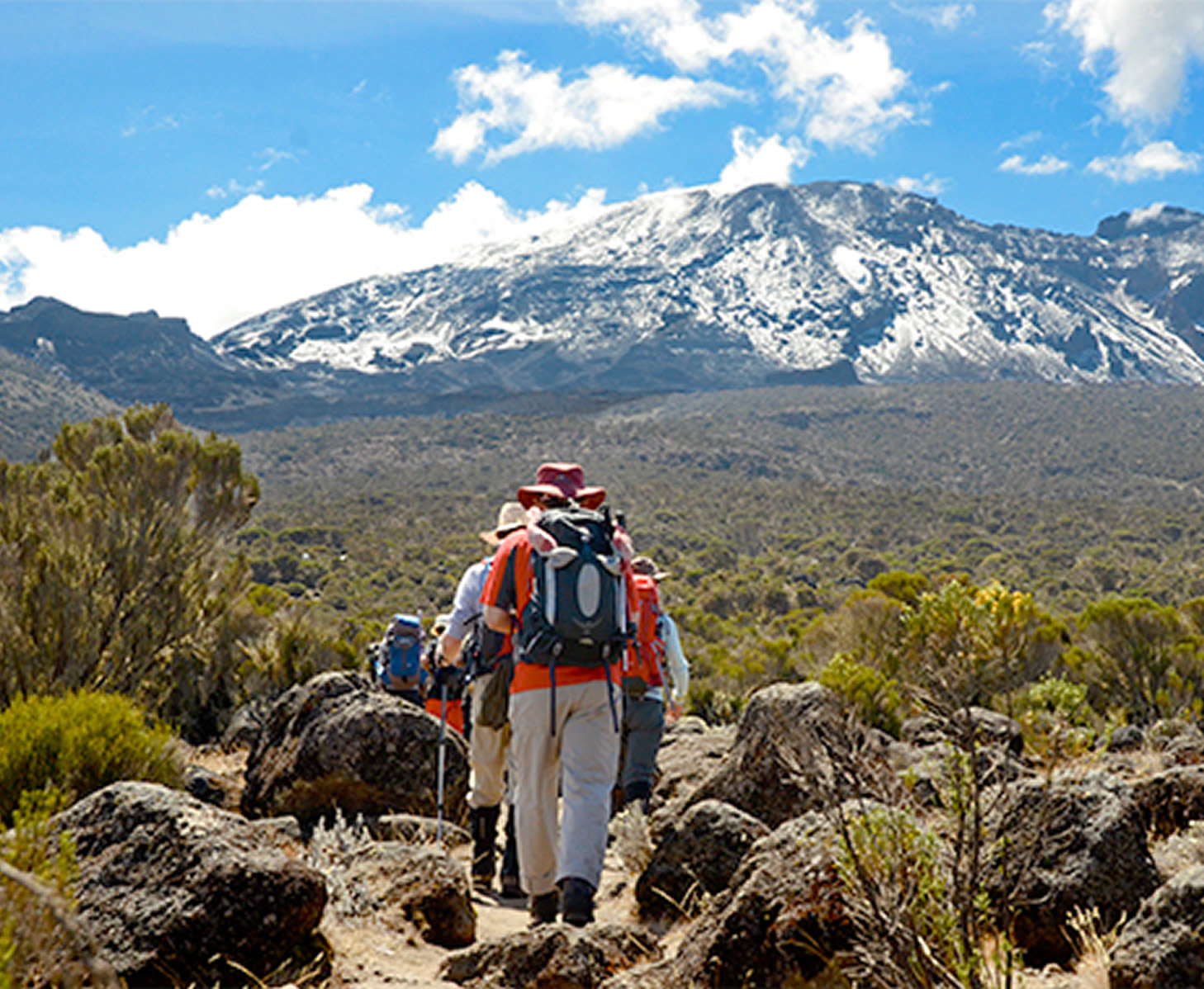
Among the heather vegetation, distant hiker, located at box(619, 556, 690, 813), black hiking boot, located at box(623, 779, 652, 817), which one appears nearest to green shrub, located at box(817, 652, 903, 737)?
the heather vegetation

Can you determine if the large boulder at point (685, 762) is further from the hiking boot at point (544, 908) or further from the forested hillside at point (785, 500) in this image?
the forested hillside at point (785, 500)

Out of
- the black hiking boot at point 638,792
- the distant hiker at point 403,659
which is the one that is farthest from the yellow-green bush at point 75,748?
the distant hiker at point 403,659

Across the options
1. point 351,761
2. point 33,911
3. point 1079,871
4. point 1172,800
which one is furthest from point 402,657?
point 33,911

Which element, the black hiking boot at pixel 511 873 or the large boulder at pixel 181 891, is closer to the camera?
the large boulder at pixel 181 891

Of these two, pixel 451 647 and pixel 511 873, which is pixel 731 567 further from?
pixel 451 647

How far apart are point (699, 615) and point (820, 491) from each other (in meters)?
41.6

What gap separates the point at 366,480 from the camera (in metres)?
73.1

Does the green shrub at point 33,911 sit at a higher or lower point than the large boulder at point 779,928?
higher

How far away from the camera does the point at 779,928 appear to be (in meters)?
2.71

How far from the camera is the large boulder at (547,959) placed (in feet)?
9.60

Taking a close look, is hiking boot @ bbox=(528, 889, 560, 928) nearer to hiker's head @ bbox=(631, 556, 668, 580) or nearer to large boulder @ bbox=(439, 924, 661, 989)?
large boulder @ bbox=(439, 924, 661, 989)

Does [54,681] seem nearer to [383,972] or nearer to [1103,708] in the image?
[383,972]

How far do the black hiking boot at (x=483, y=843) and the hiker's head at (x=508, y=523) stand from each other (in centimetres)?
120

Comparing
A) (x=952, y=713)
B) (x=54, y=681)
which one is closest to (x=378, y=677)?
(x=54, y=681)
